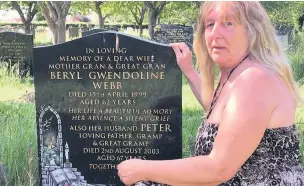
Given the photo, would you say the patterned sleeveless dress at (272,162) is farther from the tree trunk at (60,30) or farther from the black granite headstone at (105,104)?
the tree trunk at (60,30)

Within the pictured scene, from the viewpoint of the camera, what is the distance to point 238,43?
2359 mm

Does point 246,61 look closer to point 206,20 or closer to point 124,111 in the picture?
point 206,20

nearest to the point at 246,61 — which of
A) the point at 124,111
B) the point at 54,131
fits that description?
the point at 124,111

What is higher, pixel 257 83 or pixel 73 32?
pixel 73 32

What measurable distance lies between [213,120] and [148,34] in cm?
223

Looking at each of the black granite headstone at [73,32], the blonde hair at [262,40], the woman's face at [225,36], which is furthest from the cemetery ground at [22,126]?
the blonde hair at [262,40]

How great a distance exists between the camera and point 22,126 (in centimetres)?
443

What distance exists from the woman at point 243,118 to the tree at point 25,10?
2.41 metres

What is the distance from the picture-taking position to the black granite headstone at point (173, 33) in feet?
14.8

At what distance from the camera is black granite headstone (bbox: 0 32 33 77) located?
4.39 meters

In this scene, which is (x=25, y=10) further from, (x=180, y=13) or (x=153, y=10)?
(x=180, y=13)

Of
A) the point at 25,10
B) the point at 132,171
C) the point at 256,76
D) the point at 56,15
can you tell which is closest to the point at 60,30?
the point at 56,15

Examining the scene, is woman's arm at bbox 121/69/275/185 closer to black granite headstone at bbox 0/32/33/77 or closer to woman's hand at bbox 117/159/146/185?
woman's hand at bbox 117/159/146/185

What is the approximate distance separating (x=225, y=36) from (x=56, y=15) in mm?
2295
